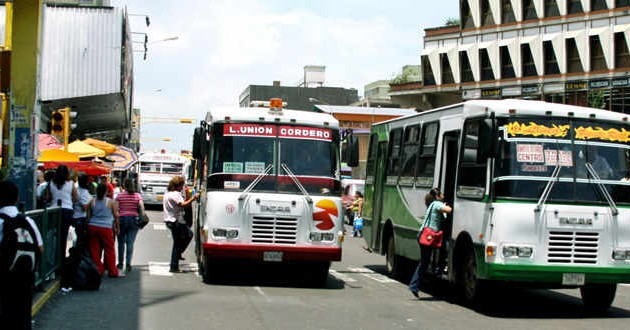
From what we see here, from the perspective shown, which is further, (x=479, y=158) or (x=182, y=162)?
(x=182, y=162)

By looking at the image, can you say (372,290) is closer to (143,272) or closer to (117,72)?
(143,272)

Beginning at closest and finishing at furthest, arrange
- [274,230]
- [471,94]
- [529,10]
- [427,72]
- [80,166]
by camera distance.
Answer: [274,230]
[80,166]
[529,10]
[471,94]
[427,72]

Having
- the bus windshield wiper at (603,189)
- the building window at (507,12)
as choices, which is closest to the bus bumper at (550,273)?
the bus windshield wiper at (603,189)

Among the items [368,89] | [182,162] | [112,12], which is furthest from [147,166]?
[368,89]

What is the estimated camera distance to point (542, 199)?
41.3 ft

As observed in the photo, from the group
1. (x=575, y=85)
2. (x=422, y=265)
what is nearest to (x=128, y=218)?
(x=422, y=265)

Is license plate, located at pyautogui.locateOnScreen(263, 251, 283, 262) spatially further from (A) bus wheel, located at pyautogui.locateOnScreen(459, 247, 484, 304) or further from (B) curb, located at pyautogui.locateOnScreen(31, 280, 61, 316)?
(B) curb, located at pyautogui.locateOnScreen(31, 280, 61, 316)

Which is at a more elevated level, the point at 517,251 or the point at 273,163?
the point at 273,163

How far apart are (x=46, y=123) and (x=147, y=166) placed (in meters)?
10.00

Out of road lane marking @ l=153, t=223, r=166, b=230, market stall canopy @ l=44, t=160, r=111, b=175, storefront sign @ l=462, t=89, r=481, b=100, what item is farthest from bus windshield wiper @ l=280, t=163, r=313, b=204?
storefront sign @ l=462, t=89, r=481, b=100

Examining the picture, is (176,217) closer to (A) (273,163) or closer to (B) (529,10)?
(A) (273,163)

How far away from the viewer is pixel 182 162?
1882 inches

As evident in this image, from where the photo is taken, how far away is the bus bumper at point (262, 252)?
48.6ft

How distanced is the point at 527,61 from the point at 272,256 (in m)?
39.9
